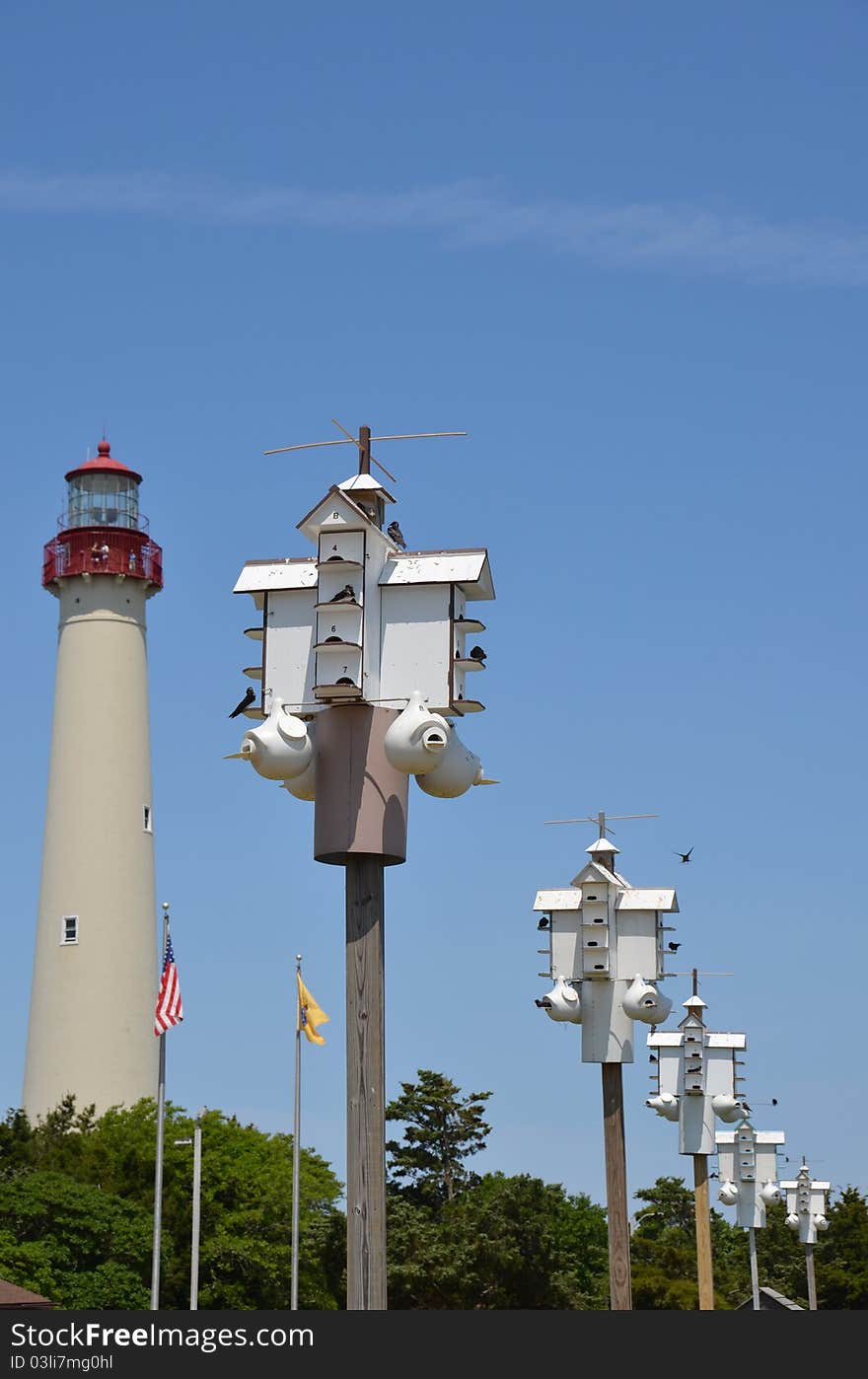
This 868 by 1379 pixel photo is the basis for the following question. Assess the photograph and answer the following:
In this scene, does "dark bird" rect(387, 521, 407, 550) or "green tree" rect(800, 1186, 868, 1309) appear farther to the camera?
"green tree" rect(800, 1186, 868, 1309)

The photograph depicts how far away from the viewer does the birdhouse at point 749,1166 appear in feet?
158

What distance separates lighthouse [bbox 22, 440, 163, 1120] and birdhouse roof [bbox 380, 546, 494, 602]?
40.5m

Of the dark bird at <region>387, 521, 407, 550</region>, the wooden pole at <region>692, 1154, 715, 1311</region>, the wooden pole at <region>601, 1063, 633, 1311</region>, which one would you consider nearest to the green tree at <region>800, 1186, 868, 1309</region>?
the wooden pole at <region>692, 1154, 715, 1311</region>

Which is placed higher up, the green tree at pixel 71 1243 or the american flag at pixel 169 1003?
the american flag at pixel 169 1003

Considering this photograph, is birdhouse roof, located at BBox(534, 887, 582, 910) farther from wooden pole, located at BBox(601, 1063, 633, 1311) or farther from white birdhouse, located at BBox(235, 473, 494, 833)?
white birdhouse, located at BBox(235, 473, 494, 833)

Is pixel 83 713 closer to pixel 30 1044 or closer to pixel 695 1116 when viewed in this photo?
pixel 30 1044

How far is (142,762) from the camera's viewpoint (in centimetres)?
5950

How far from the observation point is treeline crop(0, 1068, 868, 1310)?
48.6 m

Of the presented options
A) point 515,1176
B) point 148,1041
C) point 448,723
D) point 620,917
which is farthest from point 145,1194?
point 448,723

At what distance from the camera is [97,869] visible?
190 feet

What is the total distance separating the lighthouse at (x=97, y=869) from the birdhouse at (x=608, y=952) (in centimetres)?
3079

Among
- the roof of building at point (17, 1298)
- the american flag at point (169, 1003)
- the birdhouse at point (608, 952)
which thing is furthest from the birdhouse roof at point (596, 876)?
the roof of building at point (17, 1298)

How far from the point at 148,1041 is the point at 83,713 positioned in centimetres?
932

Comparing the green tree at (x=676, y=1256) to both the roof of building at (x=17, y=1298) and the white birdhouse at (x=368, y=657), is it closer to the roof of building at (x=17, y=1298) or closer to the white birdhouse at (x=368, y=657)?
the roof of building at (x=17, y=1298)
